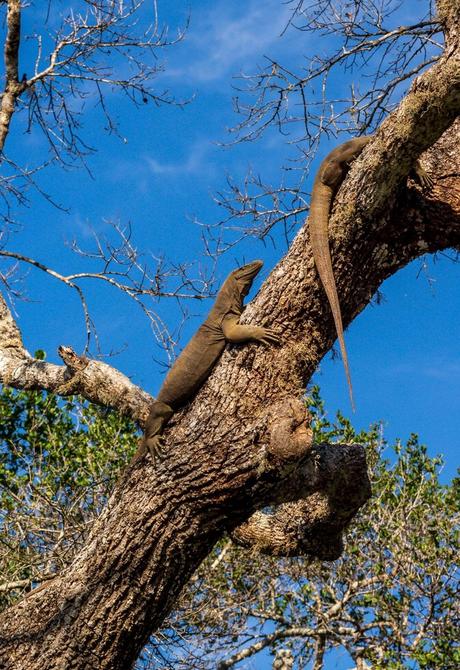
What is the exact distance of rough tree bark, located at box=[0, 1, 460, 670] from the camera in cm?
476

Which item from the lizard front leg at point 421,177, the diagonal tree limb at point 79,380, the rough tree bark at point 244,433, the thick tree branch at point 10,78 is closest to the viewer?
the rough tree bark at point 244,433

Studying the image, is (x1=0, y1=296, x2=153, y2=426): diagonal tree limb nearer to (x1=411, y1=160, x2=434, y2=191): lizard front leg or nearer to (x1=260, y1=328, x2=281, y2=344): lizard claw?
(x1=260, y1=328, x2=281, y2=344): lizard claw

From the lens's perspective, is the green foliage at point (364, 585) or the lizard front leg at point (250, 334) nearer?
the lizard front leg at point (250, 334)

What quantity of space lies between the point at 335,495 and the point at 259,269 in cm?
173

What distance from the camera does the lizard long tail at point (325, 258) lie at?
4801 millimetres

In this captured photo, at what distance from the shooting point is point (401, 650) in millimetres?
9406

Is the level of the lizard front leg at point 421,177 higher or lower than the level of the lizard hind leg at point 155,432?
higher

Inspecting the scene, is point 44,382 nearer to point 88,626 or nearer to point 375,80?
point 88,626

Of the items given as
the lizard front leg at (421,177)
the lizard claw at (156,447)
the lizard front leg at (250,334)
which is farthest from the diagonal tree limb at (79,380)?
the lizard front leg at (421,177)

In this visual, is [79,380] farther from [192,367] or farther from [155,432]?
[192,367]

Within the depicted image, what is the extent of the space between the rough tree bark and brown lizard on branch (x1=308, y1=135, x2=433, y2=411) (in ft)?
0.25

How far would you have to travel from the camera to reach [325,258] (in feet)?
15.8

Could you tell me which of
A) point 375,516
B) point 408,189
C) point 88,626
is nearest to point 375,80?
point 408,189

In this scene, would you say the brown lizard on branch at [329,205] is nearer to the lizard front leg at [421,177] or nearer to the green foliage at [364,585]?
the lizard front leg at [421,177]
